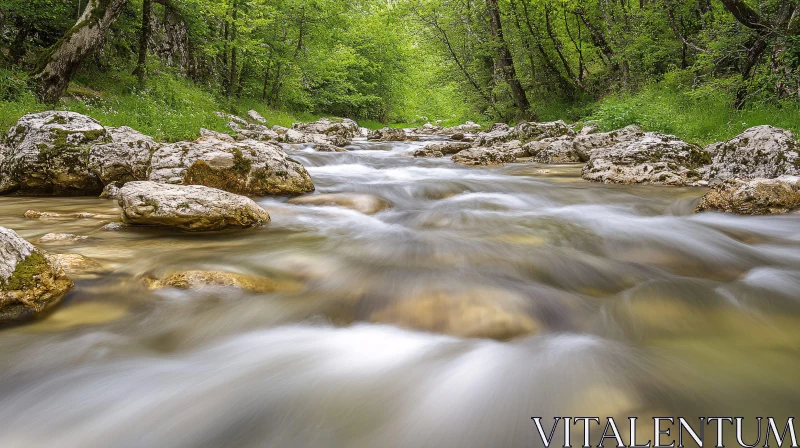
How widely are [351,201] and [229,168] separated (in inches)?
62.0

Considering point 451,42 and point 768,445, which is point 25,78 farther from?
point 451,42

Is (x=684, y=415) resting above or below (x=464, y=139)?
below

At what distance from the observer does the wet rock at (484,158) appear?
969cm

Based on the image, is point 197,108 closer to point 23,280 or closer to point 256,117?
point 256,117

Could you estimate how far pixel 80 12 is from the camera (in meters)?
11.0

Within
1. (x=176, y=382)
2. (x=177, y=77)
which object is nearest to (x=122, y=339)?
(x=176, y=382)

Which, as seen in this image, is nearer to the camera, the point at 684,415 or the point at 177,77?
the point at 684,415

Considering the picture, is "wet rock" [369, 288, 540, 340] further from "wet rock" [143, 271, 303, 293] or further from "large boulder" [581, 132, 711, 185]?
"large boulder" [581, 132, 711, 185]

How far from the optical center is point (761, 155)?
521 centimetres

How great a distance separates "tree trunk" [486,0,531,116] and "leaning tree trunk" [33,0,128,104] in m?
12.4

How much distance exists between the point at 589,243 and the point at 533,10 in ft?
45.3

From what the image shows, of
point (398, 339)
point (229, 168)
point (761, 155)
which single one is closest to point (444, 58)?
point (761, 155)

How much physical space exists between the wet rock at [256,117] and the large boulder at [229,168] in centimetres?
1356

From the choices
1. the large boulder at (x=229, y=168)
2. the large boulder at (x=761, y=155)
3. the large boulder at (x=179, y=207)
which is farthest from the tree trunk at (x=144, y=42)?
the large boulder at (x=761, y=155)
